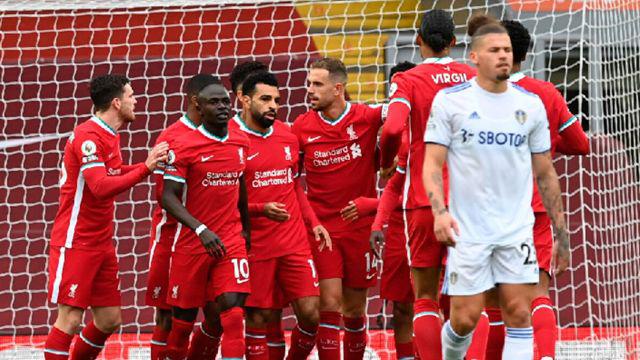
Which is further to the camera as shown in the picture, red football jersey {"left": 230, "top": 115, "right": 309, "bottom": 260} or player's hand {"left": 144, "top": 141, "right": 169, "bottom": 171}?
red football jersey {"left": 230, "top": 115, "right": 309, "bottom": 260}

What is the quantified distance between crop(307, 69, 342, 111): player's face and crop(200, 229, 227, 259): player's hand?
57.2 inches

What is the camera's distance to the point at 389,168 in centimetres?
809

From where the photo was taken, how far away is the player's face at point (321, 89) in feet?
27.7

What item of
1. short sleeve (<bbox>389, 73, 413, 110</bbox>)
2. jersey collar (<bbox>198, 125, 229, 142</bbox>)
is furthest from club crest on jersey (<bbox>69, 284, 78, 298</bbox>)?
short sleeve (<bbox>389, 73, 413, 110</bbox>)

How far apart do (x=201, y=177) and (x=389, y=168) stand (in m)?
1.29

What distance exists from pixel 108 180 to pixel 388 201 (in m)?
1.91

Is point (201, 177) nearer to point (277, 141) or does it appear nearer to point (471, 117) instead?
point (277, 141)

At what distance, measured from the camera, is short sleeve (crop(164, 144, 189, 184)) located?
770 centimetres

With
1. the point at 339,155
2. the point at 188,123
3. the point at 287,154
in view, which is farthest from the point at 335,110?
the point at 188,123

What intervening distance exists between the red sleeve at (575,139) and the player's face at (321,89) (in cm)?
185

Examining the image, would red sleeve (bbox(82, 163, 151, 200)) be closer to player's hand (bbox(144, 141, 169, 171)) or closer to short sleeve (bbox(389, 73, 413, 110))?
player's hand (bbox(144, 141, 169, 171))

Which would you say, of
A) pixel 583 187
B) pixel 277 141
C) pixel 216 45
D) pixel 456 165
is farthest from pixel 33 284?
pixel 456 165

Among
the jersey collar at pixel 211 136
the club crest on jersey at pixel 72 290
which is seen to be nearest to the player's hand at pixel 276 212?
the jersey collar at pixel 211 136

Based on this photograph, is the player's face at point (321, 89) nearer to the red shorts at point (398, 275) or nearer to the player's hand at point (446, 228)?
the red shorts at point (398, 275)
